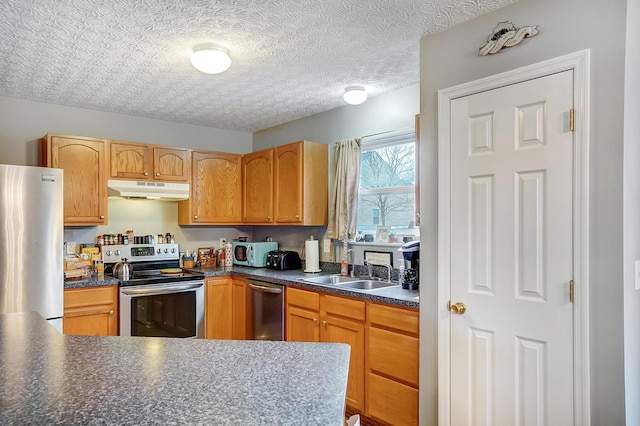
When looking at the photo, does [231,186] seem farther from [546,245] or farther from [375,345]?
[546,245]

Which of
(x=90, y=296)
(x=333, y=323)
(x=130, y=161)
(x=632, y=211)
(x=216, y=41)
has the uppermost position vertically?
(x=216, y=41)

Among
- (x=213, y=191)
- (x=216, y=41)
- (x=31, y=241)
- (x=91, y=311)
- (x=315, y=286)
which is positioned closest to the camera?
(x=216, y=41)

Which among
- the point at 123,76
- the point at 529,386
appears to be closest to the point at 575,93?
the point at 529,386

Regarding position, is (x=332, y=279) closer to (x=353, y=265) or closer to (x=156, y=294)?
(x=353, y=265)

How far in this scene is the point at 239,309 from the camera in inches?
156

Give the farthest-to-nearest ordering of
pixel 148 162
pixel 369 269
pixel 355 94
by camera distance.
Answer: pixel 148 162, pixel 369 269, pixel 355 94

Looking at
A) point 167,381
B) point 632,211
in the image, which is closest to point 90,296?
point 167,381

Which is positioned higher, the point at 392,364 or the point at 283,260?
the point at 283,260

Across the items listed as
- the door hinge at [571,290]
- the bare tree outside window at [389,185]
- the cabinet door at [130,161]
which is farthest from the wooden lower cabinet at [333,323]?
the cabinet door at [130,161]

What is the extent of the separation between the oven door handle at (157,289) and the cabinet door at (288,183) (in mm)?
1005

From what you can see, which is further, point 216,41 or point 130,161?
point 130,161

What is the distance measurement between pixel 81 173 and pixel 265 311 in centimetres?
192

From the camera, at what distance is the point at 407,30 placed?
2246mm

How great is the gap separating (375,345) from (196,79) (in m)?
2.21
